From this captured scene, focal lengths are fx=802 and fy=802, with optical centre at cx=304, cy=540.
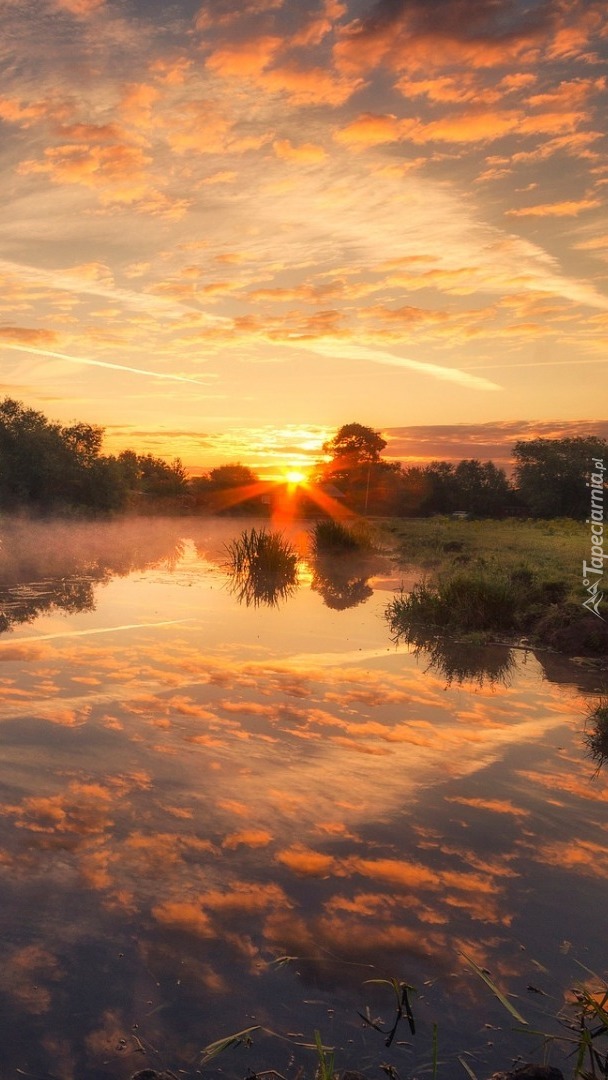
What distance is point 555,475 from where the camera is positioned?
70875mm

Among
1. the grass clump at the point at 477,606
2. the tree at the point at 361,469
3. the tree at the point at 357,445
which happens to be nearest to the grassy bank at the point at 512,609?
the grass clump at the point at 477,606

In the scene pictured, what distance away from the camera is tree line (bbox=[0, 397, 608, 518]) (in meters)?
48.8

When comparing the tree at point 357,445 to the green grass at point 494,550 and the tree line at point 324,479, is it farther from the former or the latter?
the green grass at point 494,550

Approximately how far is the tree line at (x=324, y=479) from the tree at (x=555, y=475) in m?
0.09

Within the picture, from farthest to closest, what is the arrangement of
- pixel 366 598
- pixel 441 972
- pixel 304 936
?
pixel 366 598, pixel 304 936, pixel 441 972

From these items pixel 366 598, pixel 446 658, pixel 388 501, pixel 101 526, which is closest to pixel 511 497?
pixel 388 501

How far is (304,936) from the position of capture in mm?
5035

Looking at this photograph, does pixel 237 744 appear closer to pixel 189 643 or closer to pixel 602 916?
pixel 602 916

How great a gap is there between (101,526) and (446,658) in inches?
1484

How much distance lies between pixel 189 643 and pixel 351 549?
19.9 meters

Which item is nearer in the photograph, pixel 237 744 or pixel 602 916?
pixel 602 916

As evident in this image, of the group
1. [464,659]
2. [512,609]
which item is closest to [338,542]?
[512,609]

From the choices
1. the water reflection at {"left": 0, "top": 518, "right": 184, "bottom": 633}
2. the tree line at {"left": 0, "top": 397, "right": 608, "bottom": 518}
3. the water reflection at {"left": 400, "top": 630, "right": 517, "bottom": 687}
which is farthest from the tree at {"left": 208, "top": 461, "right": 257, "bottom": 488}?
the water reflection at {"left": 400, "top": 630, "right": 517, "bottom": 687}

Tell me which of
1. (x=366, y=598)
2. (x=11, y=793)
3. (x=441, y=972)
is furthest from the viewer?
(x=366, y=598)
